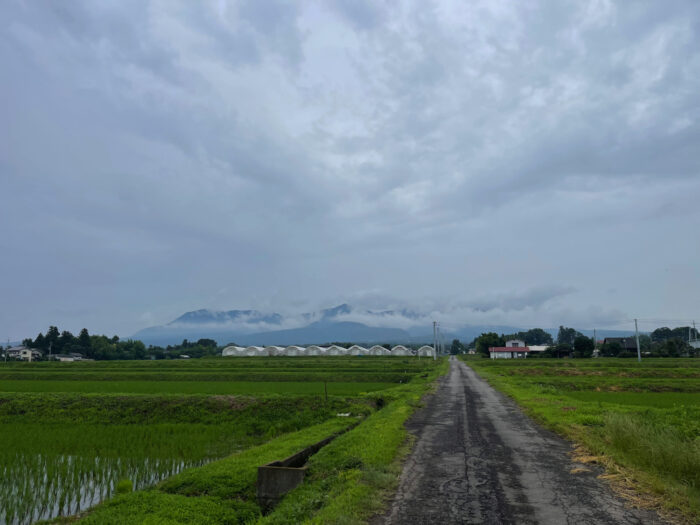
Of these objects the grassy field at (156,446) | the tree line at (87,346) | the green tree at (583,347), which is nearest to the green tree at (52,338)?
the tree line at (87,346)

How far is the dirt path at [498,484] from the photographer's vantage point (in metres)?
8.34

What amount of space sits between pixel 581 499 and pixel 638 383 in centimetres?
4117

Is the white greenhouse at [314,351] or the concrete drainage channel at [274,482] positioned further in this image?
the white greenhouse at [314,351]

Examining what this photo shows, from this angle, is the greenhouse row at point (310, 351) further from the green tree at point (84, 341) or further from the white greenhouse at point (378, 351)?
the green tree at point (84, 341)

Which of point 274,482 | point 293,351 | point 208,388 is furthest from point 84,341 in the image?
point 274,482

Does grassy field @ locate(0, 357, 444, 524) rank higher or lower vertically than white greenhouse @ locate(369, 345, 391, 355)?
higher

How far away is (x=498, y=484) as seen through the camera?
10219mm

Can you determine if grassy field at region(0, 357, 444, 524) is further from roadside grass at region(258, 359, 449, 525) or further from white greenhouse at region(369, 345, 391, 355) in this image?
white greenhouse at region(369, 345, 391, 355)

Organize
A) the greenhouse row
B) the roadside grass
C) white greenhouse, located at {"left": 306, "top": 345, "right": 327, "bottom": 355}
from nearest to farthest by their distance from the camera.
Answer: the roadside grass < the greenhouse row < white greenhouse, located at {"left": 306, "top": 345, "right": 327, "bottom": 355}

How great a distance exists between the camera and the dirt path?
8.34 metres

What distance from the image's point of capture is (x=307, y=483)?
37.4ft

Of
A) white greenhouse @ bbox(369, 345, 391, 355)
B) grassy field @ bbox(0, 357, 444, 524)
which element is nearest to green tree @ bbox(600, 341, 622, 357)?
white greenhouse @ bbox(369, 345, 391, 355)

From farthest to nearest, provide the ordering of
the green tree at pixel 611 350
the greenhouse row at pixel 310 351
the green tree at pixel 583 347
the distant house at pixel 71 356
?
the greenhouse row at pixel 310 351 < the distant house at pixel 71 356 < the green tree at pixel 611 350 < the green tree at pixel 583 347

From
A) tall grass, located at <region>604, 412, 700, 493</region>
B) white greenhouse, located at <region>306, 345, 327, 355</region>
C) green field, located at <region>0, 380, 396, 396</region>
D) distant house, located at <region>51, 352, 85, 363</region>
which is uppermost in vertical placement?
tall grass, located at <region>604, 412, 700, 493</region>
